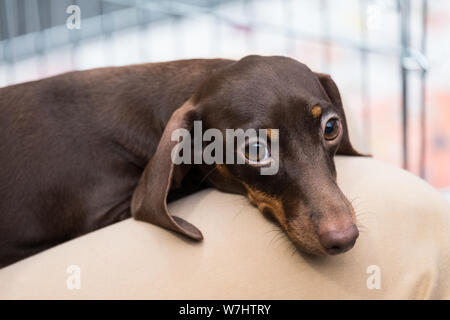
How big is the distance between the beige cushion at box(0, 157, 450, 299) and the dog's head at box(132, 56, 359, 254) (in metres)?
0.05

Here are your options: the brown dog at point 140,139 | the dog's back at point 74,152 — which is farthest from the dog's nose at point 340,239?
the dog's back at point 74,152

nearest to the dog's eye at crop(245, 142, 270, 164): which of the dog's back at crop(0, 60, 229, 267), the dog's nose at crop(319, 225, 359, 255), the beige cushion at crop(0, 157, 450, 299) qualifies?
the beige cushion at crop(0, 157, 450, 299)

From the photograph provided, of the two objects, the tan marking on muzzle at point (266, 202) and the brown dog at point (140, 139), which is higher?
the brown dog at point (140, 139)

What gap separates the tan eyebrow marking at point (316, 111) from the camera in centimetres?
155

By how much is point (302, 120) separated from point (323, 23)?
288cm

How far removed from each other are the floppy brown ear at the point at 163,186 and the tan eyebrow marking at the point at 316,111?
13.1 inches

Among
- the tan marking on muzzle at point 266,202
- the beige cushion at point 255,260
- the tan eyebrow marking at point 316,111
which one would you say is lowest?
the beige cushion at point 255,260

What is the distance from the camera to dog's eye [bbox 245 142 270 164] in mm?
1535

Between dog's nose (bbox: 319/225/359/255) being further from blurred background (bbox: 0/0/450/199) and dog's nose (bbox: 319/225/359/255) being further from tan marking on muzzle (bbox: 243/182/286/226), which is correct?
blurred background (bbox: 0/0/450/199)

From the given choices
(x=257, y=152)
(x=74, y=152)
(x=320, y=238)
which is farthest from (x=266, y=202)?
(x=74, y=152)

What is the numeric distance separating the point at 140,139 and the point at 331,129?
577 mm

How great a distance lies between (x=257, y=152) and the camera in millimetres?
1545

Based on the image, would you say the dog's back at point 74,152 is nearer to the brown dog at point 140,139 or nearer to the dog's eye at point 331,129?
the brown dog at point 140,139
